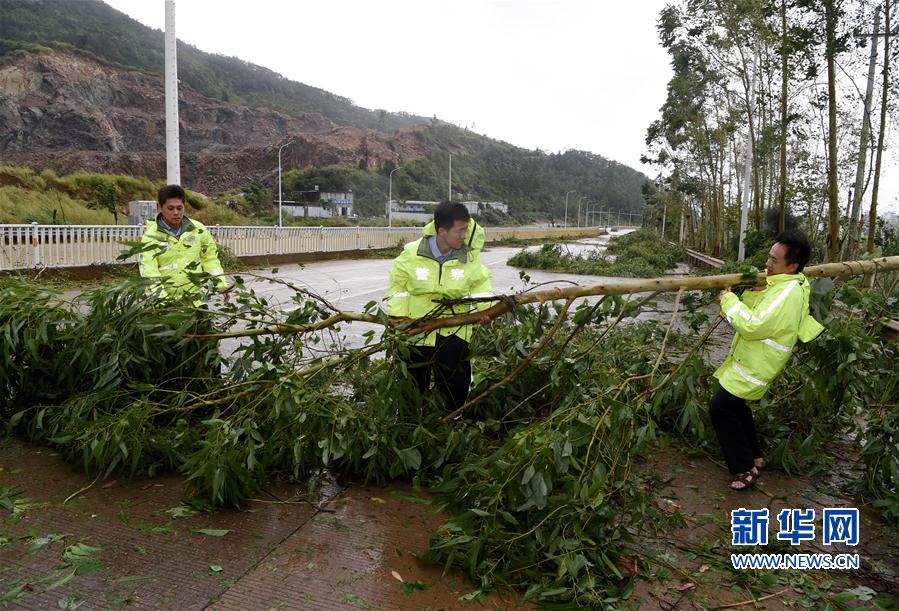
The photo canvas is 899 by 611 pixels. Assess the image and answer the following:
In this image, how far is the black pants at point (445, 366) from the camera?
13.0 ft

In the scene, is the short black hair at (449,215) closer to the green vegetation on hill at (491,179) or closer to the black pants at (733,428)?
the black pants at (733,428)

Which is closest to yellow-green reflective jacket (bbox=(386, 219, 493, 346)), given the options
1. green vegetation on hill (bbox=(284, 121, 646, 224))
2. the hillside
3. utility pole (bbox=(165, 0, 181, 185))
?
utility pole (bbox=(165, 0, 181, 185))

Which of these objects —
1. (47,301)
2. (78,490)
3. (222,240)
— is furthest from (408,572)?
(222,240)

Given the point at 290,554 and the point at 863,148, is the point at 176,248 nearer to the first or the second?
the point at 290,554

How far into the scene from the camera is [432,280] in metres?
3.89

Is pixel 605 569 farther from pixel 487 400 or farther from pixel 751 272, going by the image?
pixel 751 272

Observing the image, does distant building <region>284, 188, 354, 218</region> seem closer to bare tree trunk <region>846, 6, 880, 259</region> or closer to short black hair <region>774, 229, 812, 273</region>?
bare tree trunk <region>846, 6, 880, 259</region>

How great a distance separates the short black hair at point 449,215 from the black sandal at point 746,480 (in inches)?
93.6

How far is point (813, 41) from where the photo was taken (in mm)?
11883

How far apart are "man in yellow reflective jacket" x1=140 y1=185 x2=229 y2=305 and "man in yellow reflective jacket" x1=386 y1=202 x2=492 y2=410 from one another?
4.53 feet

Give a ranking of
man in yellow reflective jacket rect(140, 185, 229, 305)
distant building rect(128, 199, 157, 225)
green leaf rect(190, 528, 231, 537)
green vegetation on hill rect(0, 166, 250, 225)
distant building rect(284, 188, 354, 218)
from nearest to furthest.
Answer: green leaf rect(190, 528, 231, 537)
man in yellow reflective jacket rect(140, 185, 229, 305)
distant building rect(128, 199, 157, 225)
green vegetation on hill rect(0, 166, 250, 225)
distant building rect(284, 188, 354, 218)

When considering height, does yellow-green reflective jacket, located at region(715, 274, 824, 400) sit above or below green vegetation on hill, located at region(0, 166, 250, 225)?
below

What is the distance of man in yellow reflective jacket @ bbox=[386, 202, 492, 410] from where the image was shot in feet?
12.7

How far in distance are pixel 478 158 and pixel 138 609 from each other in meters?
136
